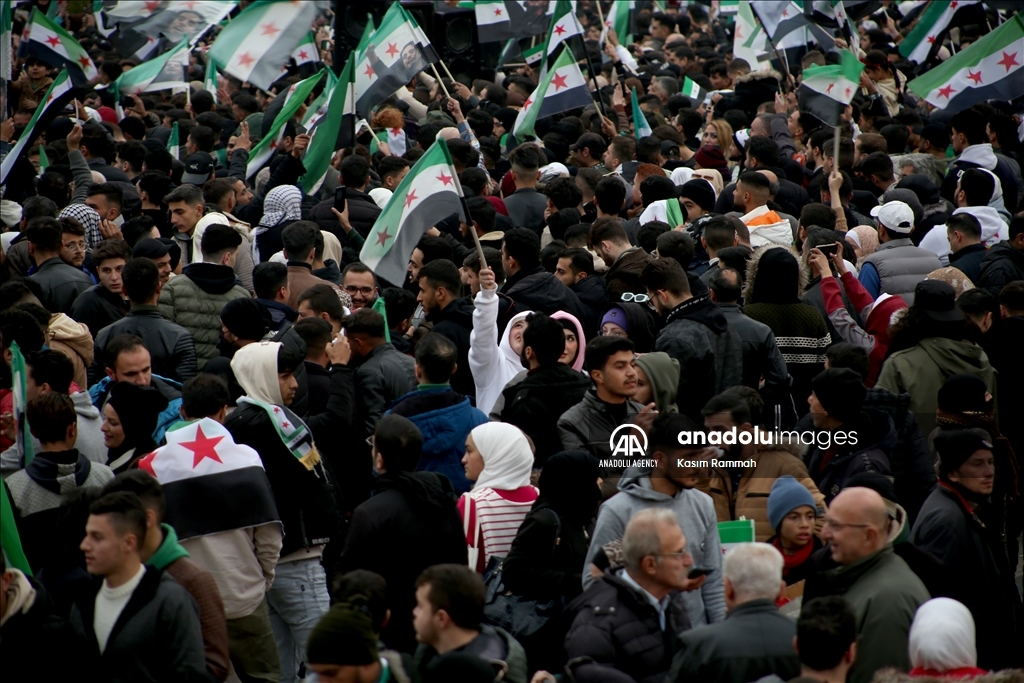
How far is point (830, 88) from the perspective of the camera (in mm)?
10711

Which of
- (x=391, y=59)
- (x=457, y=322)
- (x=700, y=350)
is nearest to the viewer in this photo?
(x=700, y=350)

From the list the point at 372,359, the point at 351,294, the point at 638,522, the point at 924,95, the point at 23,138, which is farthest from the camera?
the point at 924,95

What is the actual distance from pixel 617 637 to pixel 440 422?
217cm

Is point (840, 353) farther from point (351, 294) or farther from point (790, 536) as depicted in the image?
point (351, 294)

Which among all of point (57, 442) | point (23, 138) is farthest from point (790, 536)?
point (23, 138)

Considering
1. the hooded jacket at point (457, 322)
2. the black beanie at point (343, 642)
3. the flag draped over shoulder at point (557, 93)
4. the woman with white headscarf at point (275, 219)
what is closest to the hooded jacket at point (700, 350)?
the hooded jacket at point (457, 322)

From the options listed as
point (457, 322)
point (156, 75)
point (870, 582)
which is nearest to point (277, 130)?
point (457, 322)

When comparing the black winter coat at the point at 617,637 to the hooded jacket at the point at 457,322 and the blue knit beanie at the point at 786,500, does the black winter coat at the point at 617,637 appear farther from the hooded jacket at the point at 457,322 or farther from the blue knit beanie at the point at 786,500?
the hooded jacket at the point at 457,322

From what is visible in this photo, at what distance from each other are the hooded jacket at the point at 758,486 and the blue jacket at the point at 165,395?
267cm

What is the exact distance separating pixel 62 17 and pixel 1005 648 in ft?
78.9

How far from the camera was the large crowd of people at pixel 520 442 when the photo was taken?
4.48 metres

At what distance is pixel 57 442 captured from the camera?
18.2ft

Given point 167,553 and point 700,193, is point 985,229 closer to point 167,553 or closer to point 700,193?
point 700,193

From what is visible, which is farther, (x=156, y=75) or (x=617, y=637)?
(x=156, y=75)
